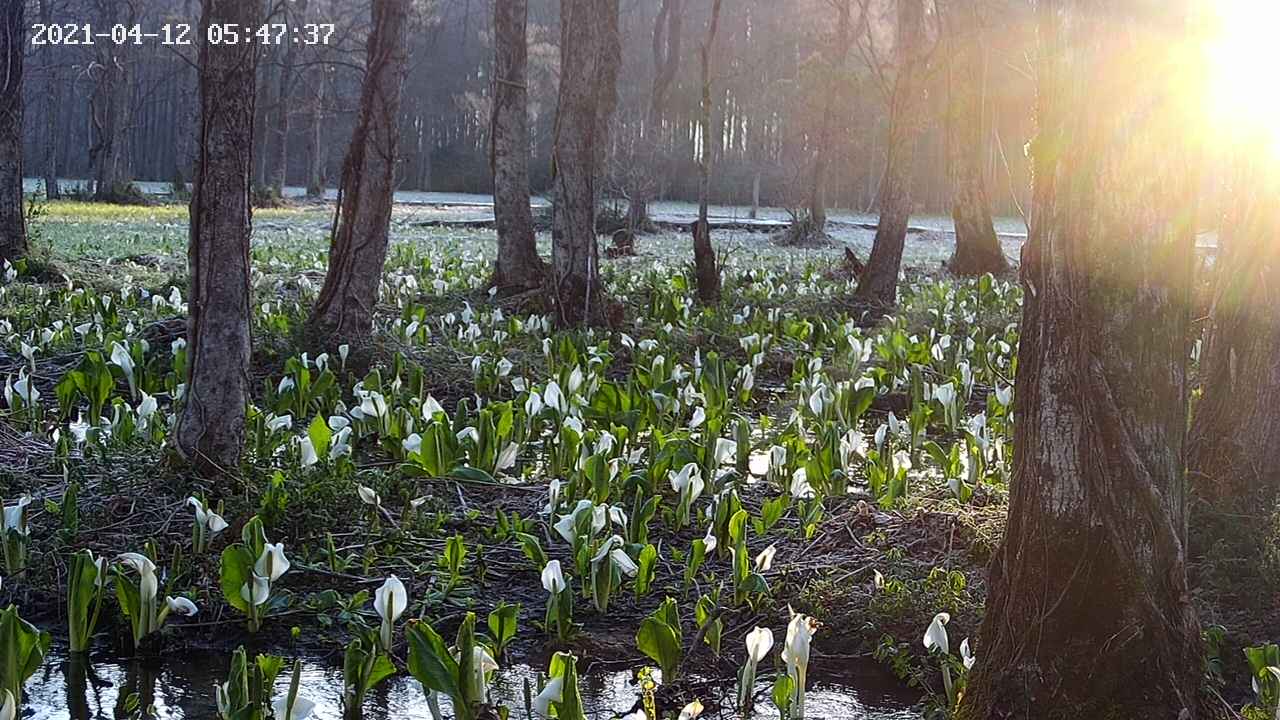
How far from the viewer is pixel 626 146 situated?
25.6 meters

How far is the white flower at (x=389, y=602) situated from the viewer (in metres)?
3.48

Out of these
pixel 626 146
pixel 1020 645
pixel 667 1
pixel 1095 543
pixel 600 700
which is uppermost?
pixel 667 1

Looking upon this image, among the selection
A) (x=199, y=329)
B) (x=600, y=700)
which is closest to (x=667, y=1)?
(x=199, y=329)

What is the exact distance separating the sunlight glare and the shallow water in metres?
1.80

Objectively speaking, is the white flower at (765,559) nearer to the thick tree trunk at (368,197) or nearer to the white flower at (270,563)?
the white flower at (270,563)

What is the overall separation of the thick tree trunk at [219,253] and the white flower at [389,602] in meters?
1.48

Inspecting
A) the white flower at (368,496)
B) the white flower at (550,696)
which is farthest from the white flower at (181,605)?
the white flower at (550,696)

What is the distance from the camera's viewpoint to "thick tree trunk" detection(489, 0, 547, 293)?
432 inches

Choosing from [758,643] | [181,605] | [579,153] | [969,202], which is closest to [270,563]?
[181,605]

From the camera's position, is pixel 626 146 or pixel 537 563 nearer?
pixel 537 563

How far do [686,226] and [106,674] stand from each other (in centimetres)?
2197

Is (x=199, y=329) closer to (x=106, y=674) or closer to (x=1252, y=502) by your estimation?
(x=106, y=674)

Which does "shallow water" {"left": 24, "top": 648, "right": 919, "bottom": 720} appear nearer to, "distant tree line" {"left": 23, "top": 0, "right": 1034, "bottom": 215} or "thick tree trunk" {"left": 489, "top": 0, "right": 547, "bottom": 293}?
"thick tree trunk" {"left": 489, "top": 0, "right": 547, "bottom": 293}

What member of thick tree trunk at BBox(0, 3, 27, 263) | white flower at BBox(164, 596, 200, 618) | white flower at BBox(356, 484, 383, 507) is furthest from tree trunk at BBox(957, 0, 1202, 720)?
thick tree trunk at BBox(0, 3, 27, 263)
